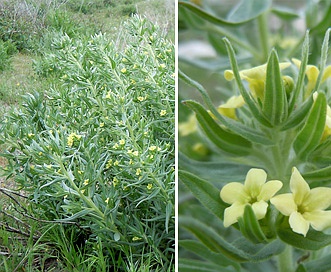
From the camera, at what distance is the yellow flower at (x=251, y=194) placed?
0.56 m

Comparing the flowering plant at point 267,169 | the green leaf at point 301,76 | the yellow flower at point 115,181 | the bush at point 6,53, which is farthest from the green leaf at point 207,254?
the bush at point 6,53

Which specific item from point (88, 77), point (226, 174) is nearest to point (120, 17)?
point (88, 77)

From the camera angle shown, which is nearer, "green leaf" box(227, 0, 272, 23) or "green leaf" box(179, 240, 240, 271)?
"green leaf" box(179, 240, 240, 271)

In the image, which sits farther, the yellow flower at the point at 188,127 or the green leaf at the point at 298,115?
the yellow flower at the point at 188,127

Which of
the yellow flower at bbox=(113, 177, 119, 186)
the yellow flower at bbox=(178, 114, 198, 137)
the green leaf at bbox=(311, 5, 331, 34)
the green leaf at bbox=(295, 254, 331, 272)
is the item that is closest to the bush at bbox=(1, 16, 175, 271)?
the yellow flower at bbox=(113, 177, 119, 186)

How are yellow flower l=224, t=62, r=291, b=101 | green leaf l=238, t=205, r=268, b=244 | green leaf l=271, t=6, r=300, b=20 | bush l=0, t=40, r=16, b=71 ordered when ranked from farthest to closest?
bush l=0, t=40, r=16, b=71 → green leaf l=271, t=6, r=300, b=20 → yellow flower l=224, t=62, r=291, b=101 → green leaf l=238, t=205, r=268, b=244

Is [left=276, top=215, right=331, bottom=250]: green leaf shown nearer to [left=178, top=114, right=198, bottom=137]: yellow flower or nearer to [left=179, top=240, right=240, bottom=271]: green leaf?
[left=179, top=240, right=240, bottom=271]: green leaf

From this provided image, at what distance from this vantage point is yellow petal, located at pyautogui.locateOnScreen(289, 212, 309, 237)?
0.54 meters

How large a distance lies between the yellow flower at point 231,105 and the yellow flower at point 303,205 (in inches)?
4.5

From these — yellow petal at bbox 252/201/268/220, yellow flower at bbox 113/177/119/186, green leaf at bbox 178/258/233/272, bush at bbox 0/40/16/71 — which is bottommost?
yellow flower at bbox 113/177/119/186

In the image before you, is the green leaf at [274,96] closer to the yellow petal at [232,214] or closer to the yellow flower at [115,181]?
the yellow petal at [232,214]

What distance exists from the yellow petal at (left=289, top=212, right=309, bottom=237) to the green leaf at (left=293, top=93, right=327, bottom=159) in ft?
0.26

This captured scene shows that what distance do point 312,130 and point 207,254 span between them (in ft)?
0.72

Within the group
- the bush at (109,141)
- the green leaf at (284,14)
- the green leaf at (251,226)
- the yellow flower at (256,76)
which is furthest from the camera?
the bush at (109,141)
